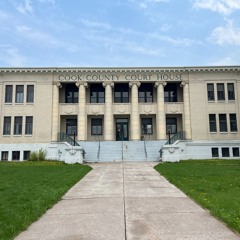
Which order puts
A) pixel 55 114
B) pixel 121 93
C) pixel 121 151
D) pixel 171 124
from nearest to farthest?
pixel 121 151, pixel 55 114, pixel 171 124, pixel 121 93

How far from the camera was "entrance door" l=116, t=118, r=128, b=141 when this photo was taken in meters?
38.2

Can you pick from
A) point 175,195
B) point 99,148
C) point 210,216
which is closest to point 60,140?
point 99,148

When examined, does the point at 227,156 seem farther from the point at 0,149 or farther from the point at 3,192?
the point at 3,192

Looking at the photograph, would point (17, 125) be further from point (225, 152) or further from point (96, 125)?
point (225, 152)

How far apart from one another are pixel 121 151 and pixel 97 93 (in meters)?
10.1

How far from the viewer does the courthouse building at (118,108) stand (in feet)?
110

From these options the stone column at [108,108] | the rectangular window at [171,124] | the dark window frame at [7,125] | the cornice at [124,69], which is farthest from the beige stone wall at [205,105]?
the dark window frame at [7,125]

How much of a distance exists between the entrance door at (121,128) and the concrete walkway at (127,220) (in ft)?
92.1

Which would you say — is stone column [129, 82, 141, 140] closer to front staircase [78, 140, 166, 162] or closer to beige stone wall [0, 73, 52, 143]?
front staircase [78, 140, 166, 162]

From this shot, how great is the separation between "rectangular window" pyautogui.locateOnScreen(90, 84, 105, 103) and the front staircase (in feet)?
23.1

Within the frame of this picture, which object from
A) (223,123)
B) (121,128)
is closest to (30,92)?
(121,128)

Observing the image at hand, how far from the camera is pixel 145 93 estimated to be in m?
38.2

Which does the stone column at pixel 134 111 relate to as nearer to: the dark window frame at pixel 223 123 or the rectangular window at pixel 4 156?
the dark window frame at pixel 223 123

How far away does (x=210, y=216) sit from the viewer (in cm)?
695
